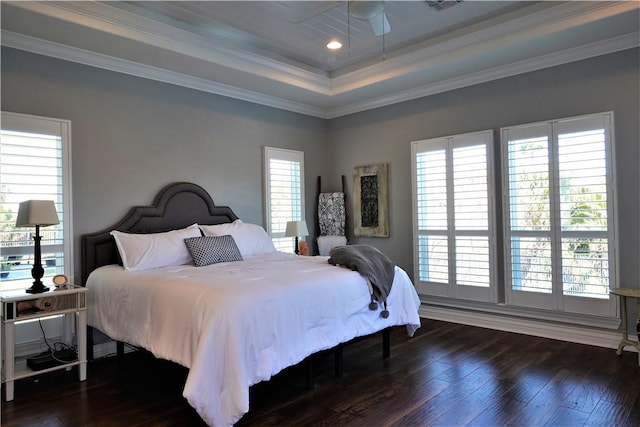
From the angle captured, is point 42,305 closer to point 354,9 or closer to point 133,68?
point 133,68

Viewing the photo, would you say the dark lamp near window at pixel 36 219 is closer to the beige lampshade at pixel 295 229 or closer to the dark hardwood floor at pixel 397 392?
the dark hardwood floor at pixel 397 392

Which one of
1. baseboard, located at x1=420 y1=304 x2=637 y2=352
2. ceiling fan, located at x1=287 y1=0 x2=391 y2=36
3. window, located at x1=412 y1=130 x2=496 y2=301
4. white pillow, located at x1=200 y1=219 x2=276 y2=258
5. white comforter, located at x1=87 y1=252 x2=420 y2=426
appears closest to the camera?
white comforter, located at x1=87 y1=252 x2=420 y2=426

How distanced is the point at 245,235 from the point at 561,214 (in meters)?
3.15

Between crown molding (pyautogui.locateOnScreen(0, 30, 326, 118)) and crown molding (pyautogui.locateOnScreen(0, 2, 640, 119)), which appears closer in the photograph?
crown molding (pyautogui.locateOnScreen(0, 2, 640, 119))

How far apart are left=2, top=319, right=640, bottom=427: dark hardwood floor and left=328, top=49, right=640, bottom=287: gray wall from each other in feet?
3.90

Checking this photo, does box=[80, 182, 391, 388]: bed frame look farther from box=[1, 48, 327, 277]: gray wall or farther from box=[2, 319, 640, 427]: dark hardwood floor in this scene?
box=[2, 319, 640, 427]: dark hardwood floor

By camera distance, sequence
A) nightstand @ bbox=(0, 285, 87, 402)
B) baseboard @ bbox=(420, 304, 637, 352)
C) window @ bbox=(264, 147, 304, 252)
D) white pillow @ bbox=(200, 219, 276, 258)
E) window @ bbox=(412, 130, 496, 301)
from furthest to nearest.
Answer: window @ bbox=(264, 147, 304, 252) < window @ bbox=(412, 130, 496, 301) < white pillow @ bbox=(200, 219, 276, 258) < baseboard @ bbox=(420, 304, 637, 352) < nightstand @ bbox=(0, 285, 87, 402)

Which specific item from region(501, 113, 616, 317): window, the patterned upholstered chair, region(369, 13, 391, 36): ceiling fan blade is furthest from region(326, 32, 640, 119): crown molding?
region(369, 13, 391, 36): ceiling fan blade

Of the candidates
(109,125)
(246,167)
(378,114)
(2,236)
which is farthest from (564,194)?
(2,236)

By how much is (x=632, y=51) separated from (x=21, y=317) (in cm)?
540

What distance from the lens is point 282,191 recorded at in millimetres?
5602

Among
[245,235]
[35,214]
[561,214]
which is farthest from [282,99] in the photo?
[561,214]

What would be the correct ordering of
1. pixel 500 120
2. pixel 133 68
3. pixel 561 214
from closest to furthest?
pixel 561 214 → pixel 133 68 → pixel 500 120

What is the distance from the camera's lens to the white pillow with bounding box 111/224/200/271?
3598 millimetres
